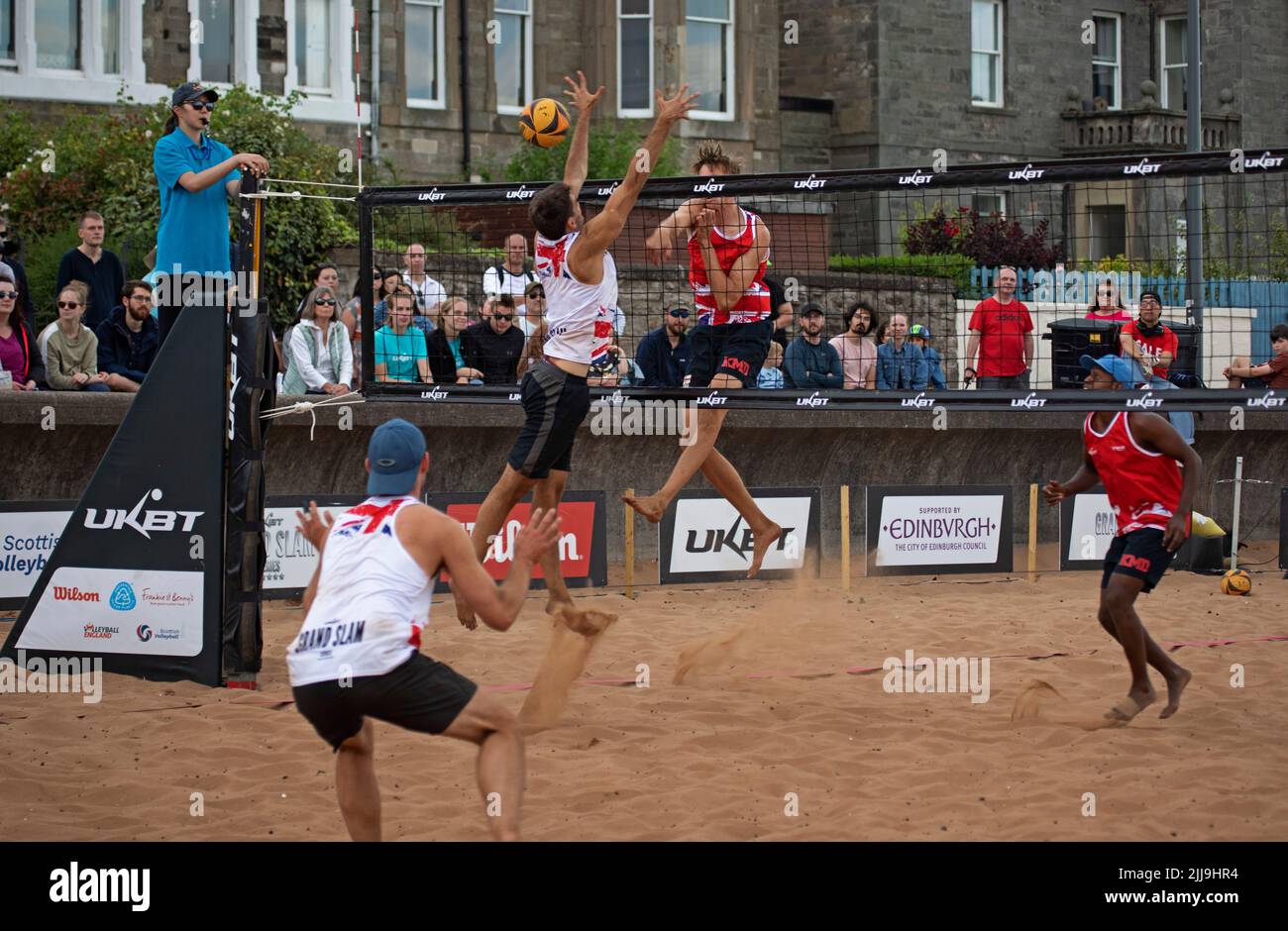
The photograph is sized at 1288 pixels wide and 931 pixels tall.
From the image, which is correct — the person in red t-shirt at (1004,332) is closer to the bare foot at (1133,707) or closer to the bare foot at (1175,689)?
the bare foot at (1175,689)

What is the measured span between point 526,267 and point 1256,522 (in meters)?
8.43

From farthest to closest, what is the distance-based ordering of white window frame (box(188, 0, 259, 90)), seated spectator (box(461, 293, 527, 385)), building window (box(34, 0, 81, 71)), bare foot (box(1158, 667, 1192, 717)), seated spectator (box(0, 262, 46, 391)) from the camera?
white window frame (box(188, 0, 259, 90)) → building window (box(34, 0, 81, 71)) → seated spectator (box(0, 262, 46, 391)) → seated spectator (box(461, 293, 527, 385)) → bare foot (box(1158, 667, 1192, 717))

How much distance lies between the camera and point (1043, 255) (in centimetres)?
2564

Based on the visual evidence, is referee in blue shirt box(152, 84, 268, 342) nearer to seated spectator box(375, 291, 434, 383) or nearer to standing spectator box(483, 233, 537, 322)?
seated spectator box(375, 291, 434, 383)

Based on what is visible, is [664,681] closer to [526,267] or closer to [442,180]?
[526,267]

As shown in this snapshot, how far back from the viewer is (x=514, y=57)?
81.9 feet

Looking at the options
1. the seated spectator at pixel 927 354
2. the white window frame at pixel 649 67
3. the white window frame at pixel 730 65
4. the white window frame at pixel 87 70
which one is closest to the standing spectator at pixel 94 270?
the seated spectator at pixel 927 354

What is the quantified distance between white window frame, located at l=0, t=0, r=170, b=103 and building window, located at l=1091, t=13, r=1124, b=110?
22.0 meters

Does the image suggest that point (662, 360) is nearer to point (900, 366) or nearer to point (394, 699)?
point (900, 366)

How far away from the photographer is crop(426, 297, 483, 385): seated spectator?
1195 centimetres

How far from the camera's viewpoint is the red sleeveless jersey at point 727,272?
9.14m

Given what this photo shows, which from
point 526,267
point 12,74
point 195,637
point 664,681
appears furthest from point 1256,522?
point 12,74

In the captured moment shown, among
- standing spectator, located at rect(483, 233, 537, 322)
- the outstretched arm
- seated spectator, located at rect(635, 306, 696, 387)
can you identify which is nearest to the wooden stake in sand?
seated spectator, located at rect(635, 306, 696, 387)

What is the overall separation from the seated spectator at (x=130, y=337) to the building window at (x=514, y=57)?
1292 cm
